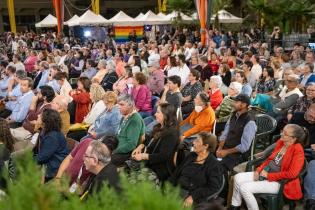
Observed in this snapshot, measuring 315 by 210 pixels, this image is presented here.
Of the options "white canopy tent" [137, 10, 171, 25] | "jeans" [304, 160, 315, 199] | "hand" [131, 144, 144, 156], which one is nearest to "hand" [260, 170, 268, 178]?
"jeans" [304, 160, 315, 199]

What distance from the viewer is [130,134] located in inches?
199

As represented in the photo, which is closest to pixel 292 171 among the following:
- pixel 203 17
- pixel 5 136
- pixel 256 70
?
pixel 5 136

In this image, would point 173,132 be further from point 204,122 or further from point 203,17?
point 203,17

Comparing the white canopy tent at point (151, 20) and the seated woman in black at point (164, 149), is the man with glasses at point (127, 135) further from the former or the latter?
the white canopy tent at point (151, 20)

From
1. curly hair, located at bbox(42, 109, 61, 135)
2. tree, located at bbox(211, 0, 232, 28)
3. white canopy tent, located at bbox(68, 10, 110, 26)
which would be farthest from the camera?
white canopy tent, located at bbox(68, 10, 110, 26)

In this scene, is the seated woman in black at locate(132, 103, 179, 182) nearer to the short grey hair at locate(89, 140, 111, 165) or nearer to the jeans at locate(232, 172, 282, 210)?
the jeans at locate(232, 172, 282, 210)

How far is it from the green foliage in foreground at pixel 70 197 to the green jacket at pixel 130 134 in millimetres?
3813

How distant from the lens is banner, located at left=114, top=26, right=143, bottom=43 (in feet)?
82.0

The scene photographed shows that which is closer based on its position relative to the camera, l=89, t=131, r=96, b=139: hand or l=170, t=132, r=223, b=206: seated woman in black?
l=170, t=132, r=223, b=206: seated woman in black

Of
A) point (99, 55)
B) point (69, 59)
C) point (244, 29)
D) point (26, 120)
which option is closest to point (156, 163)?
point (26, 120)

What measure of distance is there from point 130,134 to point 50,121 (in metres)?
0.88

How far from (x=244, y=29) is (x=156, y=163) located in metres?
22.1

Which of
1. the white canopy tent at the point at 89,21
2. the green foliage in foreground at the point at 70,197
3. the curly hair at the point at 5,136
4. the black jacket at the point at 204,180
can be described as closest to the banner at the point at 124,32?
the white canopy tent at the point at 89,21

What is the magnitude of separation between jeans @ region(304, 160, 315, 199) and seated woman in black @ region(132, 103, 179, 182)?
123 centimetres
